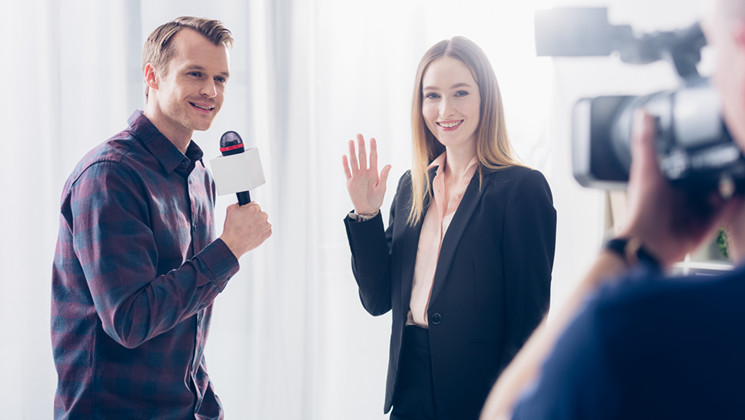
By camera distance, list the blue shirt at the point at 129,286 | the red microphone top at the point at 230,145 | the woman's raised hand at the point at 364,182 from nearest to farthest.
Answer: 1. the blue shirt at the point at 129,286
2. the red microphone top at the point at 230,145
3. the woman's raised hand at the point at 364,182

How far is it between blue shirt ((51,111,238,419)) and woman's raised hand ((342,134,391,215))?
1.26 feet

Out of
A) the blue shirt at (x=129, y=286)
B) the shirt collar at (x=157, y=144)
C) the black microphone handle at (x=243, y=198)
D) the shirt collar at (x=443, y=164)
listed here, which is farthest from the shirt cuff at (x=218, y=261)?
the shirt collar at (x=443, y=164)

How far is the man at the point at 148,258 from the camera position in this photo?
50.0 inches

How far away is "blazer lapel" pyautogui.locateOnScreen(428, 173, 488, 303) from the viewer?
1428 mm

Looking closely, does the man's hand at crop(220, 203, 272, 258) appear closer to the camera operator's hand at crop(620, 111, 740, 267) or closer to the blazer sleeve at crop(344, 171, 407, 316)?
the blazer sleeve at crop(344, 171, 407, 316)

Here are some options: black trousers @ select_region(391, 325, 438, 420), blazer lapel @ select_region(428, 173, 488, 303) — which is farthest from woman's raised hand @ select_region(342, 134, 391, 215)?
black trousers @ select_region(391, 325, 438, 420)

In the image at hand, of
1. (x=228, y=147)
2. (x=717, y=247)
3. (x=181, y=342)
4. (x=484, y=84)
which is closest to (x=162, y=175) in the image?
(x=228, y=147)

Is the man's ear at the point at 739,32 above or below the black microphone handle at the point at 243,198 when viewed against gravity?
above

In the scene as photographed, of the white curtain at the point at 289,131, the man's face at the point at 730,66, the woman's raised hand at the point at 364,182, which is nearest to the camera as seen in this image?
the man's face at the point at 730,66

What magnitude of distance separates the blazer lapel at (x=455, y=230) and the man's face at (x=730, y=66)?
1.05m

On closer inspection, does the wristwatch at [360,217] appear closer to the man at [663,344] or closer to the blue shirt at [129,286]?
the blue shirt at [129,286]

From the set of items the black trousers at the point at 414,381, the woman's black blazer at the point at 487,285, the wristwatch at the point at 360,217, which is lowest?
the black trousers at the point at 414,381

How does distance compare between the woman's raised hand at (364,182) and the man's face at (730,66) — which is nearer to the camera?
the man's face at (730,66)

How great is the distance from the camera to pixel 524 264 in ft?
4.58
